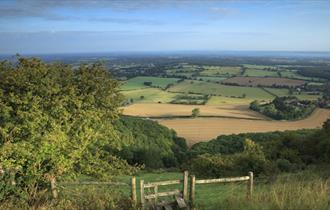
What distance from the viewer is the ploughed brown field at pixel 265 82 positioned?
350 feet

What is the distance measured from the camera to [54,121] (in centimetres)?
1390

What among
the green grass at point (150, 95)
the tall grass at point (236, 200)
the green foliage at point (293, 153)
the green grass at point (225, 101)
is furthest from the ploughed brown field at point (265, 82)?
the tall grass at point (236, 200)

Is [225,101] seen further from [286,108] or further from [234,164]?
[234,164]

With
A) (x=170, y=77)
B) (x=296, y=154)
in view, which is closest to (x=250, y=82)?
(x=170, y=77)

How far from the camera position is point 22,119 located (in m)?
13.7

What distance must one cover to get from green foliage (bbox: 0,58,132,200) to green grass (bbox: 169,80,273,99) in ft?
248

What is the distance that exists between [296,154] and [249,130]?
1054 inches

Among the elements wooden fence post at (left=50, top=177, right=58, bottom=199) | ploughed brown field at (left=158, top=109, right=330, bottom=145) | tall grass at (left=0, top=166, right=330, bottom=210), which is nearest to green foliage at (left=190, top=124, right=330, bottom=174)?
tall grass at (left=0, top=166, right=330, bottom=210)

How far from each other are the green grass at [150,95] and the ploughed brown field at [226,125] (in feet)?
52.5

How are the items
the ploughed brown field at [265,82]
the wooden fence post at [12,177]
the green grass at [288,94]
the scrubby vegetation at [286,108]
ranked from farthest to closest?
the ploughed brown field at [265,82]
the green grass at [288,94]
the scrubby vegetation at [286,108]
the wooden fence post at [12,177]

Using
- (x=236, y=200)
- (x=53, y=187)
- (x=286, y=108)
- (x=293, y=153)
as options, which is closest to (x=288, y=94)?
(x=286, y=108)

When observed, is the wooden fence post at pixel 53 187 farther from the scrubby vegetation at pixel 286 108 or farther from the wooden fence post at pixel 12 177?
the scrubby vegetation at pixel 286 108

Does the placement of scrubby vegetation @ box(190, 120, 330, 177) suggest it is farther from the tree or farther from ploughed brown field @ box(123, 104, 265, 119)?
the tree

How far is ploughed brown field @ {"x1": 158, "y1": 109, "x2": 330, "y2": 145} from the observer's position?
208ft
